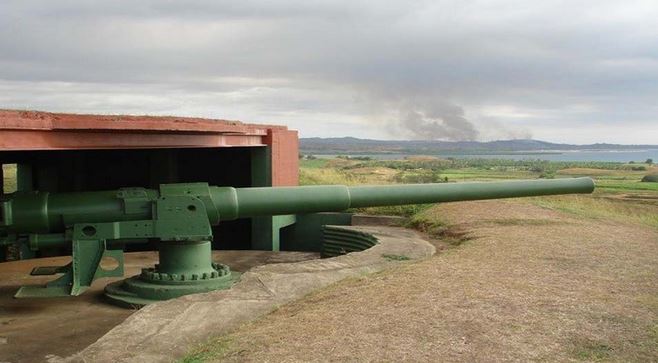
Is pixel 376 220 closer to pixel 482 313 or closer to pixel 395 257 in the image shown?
pixel 395 257

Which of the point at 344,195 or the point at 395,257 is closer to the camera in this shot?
the point at 344,195

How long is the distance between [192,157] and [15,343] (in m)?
13.0

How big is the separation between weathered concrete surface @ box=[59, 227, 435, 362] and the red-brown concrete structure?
282 centimetres

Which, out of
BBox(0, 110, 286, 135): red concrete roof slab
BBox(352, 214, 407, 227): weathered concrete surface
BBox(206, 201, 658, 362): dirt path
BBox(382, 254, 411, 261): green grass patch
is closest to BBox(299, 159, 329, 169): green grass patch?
BBox(352, 214, 407, 227): weathered concrete surface

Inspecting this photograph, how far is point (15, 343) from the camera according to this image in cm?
806

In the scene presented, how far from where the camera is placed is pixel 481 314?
720 cm

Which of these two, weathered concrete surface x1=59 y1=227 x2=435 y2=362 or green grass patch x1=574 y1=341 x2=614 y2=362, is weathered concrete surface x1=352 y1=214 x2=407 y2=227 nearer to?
→ weathered concrete surface x1=59 y1=227 x2=435 y2=362

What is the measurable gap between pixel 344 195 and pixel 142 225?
9.33 ft

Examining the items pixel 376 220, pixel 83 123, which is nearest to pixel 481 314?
pixel 83 123

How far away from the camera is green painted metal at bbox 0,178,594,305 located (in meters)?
8.88

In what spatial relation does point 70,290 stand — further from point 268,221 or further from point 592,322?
point 268,221

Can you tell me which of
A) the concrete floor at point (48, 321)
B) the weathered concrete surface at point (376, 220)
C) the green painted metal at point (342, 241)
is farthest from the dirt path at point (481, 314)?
the weathered concrete surface at point (376, 220)

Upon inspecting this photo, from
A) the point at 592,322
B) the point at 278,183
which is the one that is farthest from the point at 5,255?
the point at 592,322

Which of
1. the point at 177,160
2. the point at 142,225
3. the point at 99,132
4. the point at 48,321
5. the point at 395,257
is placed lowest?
the point at 48,321
